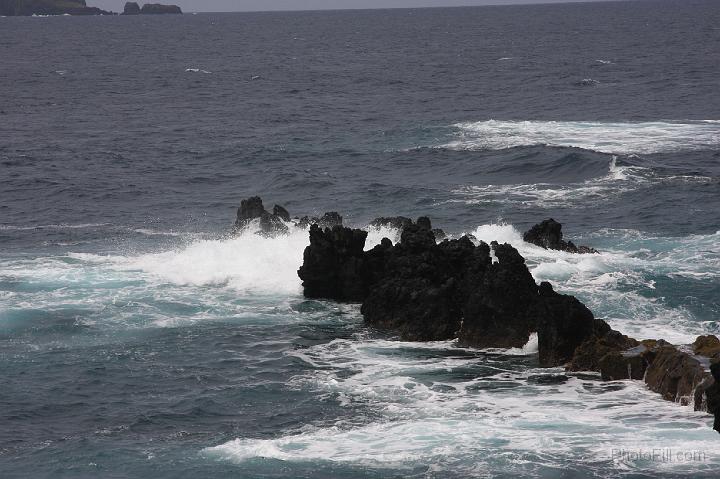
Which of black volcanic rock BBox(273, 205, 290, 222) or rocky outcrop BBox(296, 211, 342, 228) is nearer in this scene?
rocky outcrop BBox(296, 211, 342, 228)

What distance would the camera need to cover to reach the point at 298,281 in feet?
144

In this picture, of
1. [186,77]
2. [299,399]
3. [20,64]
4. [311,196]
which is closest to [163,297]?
[299,399]

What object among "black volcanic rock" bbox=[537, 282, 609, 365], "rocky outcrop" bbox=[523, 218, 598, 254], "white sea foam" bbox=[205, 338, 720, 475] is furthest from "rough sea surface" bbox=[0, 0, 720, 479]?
"black volcanic rock" bbox=[537, 282, 609, 365]

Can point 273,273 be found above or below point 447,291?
below

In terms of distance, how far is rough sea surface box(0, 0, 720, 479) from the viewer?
2845 centimetres

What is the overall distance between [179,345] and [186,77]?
9920 centimetres

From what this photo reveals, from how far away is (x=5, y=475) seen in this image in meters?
27.2

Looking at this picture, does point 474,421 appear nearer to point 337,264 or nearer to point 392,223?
point 337,264

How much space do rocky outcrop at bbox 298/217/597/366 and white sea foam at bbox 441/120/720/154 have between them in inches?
1317

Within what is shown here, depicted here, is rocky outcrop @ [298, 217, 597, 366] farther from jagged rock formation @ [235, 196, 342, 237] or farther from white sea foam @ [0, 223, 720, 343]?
jagged rock formation @ [235, 196, 342, 237]

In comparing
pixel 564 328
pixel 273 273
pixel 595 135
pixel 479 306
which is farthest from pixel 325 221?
pixel 595 135

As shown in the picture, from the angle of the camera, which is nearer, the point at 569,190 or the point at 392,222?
the point at 392,222

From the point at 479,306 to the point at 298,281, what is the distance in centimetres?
1036

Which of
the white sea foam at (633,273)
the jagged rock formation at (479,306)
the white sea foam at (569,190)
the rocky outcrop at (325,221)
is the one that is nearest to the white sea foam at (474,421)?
the jagged rock formation at (479,306)
